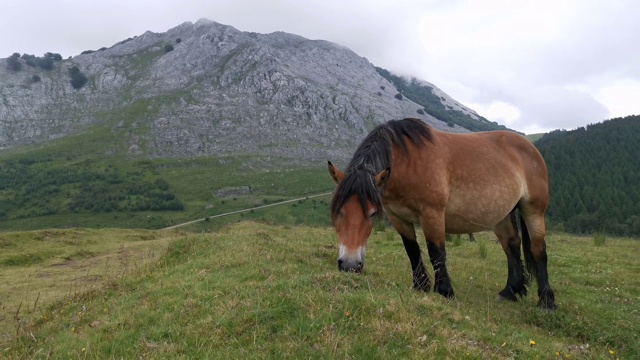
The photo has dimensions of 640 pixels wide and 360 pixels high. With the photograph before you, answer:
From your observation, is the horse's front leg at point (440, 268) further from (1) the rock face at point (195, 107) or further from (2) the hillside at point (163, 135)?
(1) the rock face at point (195, 107)

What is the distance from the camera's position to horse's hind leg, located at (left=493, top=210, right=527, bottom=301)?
971cm

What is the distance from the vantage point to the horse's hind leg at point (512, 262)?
9711 mm

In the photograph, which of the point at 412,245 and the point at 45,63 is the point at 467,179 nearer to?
the point at 412,245

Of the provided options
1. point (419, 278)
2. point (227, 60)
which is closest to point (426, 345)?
point (419, 278)

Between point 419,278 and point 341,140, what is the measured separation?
519ft

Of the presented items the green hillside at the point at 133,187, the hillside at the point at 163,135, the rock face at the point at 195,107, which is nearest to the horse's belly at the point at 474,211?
the green hillside at the point at 133,187

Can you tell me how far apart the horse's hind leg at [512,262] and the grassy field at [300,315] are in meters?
0.35

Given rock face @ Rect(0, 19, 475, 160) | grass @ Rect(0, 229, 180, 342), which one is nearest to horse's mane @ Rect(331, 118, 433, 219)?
grass @ Rect(0, 229, 180, 342)

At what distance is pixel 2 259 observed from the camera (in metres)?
20.1

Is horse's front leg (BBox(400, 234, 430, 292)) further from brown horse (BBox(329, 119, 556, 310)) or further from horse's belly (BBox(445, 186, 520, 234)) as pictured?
horse's belly (BBox(445, 186, 520, 234))

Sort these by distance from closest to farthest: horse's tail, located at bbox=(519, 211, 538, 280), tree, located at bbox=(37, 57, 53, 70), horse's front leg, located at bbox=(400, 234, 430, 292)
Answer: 1. horse's front leg, located at bbox=(400, 234, 430, 292)
2. horse's tail, located at bbox=(519, 211, 538, 280)
3. tree, located at bbox=(37, 57, 53, 70)

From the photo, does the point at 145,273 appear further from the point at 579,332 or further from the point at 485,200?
the point at 579,332

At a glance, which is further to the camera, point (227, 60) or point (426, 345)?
point (227, 60)

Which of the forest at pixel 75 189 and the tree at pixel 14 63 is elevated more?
the tree at pixel 14 63
